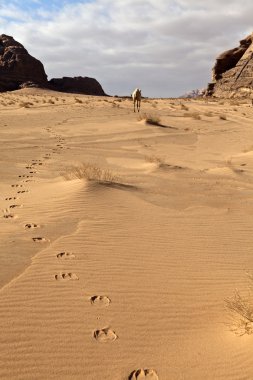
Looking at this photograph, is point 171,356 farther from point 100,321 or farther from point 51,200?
point 51,200

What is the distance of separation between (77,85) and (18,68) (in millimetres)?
10856

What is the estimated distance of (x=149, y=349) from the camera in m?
3.13

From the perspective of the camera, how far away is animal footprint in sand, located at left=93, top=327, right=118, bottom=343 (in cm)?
319

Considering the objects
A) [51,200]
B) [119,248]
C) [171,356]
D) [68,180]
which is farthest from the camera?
[68,180]

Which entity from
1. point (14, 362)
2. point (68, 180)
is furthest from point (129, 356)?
point (68, 180)

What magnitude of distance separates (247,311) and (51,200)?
4.27 m

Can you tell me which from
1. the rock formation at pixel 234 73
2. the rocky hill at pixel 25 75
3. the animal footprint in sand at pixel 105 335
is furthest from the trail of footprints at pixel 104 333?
the rocky hill at pixel 25 75

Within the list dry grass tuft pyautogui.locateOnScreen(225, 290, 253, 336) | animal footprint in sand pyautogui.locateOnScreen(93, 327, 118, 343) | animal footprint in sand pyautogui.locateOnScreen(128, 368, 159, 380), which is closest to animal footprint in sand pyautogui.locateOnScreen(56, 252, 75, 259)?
animal footprint in sand pyautogui.locateOnScreen(93, 327, 118, 343)

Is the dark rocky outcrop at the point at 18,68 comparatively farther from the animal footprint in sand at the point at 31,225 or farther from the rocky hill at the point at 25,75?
the animal footprint in sand at the point at 31,225

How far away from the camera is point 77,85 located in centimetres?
8044

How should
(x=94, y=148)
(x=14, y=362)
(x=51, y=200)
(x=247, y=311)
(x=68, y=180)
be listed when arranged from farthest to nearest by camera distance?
(x=94, y=148) < (x=68, y=180) < (x=51, y=200) < (x=247, y=311) < (x=14, y=362)

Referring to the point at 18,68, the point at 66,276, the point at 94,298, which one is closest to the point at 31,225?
the point at 66,276

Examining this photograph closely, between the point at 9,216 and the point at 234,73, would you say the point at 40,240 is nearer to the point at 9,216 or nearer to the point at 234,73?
the point at 9,216

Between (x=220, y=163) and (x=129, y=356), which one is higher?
(x=129, y=356)
